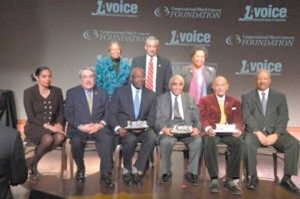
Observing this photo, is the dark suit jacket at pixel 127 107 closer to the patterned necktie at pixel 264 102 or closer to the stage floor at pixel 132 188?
the stage floor at pixel 132 188

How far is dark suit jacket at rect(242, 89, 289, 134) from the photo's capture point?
458 centimetres

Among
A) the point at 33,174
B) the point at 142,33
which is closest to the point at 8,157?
the point at 33,174

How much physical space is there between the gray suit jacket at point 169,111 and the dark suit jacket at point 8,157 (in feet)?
7.51

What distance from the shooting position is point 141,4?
6617 mm

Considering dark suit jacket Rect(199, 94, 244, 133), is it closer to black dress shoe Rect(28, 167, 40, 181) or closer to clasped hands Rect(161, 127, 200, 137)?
clasped hands Rect(161, 127, 200, 137)

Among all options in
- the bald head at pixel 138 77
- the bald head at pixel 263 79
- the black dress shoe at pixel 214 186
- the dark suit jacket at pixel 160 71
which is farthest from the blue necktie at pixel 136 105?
the bald head at pixel 263 79

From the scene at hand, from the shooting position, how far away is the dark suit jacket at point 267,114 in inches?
180

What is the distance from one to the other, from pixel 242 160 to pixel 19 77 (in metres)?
4.20

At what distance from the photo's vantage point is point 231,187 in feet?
13.8

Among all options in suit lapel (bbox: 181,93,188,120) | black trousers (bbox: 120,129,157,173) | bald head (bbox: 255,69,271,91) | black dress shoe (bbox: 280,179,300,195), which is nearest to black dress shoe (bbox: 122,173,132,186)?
black trousers (bbox: 120,129,157,173)

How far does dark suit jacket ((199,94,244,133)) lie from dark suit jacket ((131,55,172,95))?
2.28 feet

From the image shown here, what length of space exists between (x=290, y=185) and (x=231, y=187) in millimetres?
677

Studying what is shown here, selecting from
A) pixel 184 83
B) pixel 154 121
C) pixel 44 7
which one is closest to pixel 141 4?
pixel 44 7

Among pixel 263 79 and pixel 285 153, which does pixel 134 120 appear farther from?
pixel 285 153
